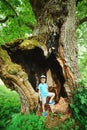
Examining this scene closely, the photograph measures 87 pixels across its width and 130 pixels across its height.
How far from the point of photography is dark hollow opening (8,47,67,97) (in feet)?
20.3

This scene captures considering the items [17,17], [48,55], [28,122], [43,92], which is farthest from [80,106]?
[17,17]

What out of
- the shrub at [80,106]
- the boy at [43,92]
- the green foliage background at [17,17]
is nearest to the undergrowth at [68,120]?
the shrub at [80,106]

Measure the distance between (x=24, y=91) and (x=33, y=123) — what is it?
2.98 feet

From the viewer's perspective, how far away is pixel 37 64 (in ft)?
21.6

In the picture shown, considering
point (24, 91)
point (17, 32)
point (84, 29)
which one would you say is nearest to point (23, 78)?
point (24, 91)

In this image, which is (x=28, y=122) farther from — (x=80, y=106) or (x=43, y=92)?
(x=80, y=106)

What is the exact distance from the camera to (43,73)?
6598mm

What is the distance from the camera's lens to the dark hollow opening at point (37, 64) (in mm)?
6176

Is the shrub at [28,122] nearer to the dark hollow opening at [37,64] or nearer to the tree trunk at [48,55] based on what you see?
the tree trunk at [48,55]

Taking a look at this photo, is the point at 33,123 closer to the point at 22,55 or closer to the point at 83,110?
the point at 83,110

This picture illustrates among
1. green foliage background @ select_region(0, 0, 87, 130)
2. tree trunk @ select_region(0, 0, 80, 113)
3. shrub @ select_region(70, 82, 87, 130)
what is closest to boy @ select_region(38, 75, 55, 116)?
tree trunk @ select_region(0, 0, 80, 113)

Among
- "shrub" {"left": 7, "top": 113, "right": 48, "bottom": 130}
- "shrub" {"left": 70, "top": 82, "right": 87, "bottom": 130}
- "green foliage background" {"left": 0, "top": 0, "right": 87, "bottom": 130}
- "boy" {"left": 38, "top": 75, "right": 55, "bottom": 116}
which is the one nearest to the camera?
"shrub" {"left": 7, "top": 113, "right": 48, "bottom": 130}

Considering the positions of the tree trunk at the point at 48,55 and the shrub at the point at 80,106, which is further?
the shrub at the point at 80,106

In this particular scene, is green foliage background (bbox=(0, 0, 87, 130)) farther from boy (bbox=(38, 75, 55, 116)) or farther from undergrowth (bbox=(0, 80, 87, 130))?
boy (bbox=(38, 75, 55, 116))
